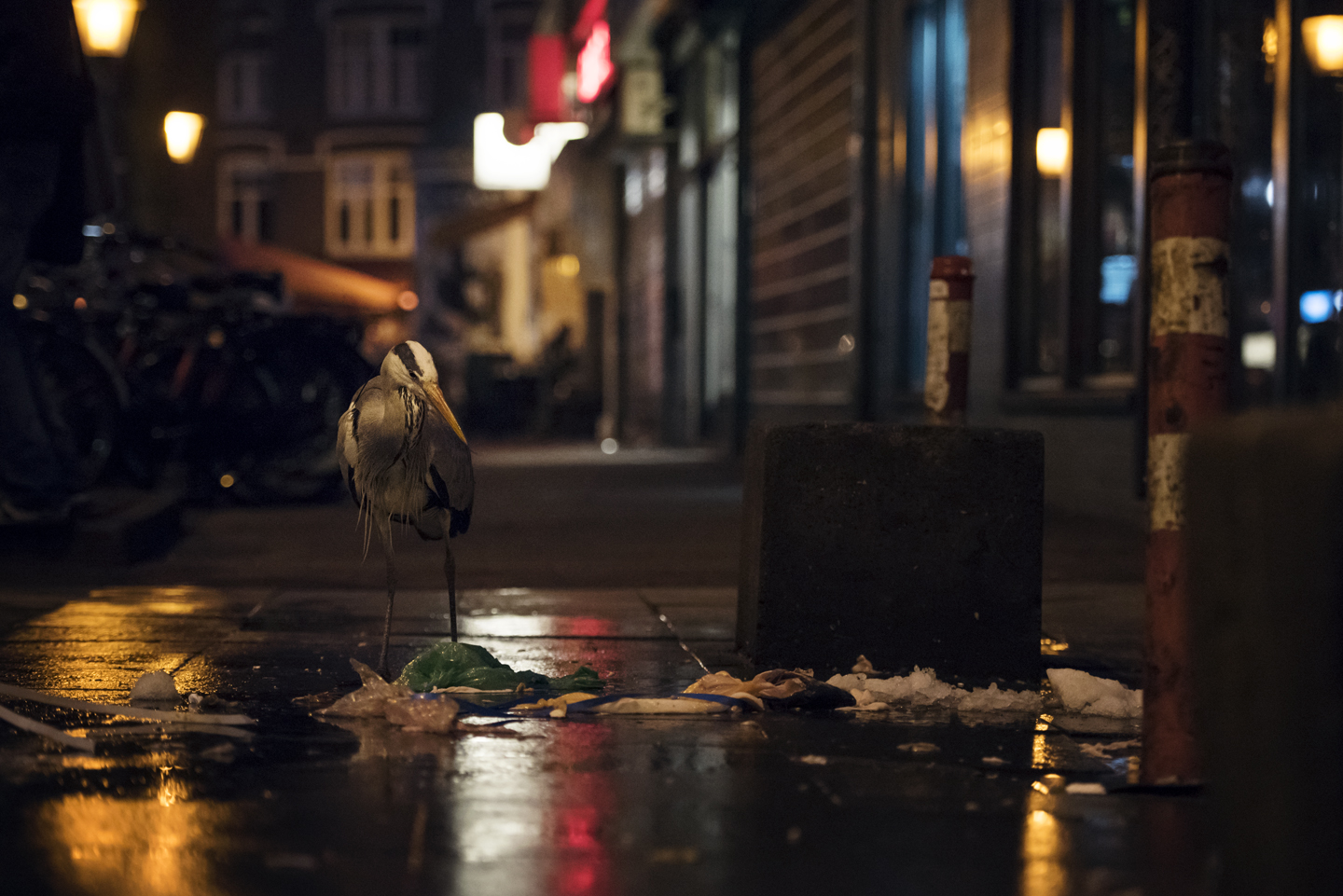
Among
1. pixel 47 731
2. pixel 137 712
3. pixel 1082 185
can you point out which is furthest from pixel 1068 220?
pixel 47 731

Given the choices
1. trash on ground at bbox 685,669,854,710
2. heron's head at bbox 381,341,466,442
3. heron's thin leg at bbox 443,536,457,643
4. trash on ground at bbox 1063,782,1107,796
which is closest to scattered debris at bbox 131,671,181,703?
heron's thin leg at bbox 443,536,457,643

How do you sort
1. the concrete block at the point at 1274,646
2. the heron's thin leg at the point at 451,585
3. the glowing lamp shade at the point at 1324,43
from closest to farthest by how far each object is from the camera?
the concrete block at the point at 1274,646 < the heron's thin leg at the point at 451,585 < the glowing lamp shade at the point at 1324,43

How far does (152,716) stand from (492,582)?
10.1ft

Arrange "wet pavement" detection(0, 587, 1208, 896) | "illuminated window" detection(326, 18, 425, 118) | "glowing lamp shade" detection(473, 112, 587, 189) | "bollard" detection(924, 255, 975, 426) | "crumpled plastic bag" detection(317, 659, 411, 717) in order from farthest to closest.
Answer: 1. "illuminated window" detection(326, 18, 425, 118)
2. "glowing lamp shade" detection(473, 112, 587, 189)
3. "bollard" detection(924, 255, 975, 426)
4. "crumpled plastic bag" detection(317, 659, 411, 717)
5. "wet pavement" detection(0, 587, 1208, 896)

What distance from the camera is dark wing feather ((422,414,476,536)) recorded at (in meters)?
4.30

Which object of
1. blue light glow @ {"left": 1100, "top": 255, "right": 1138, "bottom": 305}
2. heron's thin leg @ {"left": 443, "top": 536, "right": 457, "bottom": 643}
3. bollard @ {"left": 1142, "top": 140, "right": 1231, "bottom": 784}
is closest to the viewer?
bollard @ {"left": 1142, "top": 140, "right": 1231, "bottom": 784}

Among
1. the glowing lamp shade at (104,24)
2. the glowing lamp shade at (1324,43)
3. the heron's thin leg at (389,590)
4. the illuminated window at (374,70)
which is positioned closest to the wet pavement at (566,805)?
the heron's thin leg at (389,590)

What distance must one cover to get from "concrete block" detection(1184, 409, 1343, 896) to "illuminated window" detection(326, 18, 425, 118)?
134ft

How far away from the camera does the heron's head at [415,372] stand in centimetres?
429

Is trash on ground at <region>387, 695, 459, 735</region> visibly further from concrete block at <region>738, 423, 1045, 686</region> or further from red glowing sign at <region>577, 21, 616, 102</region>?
red glowing sign at <region>577, 21, 616, 102</region>

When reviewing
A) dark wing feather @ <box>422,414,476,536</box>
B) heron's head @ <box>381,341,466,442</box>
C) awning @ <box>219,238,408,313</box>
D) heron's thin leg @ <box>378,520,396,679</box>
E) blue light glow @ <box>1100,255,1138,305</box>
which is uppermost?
awning @ <box>219,238,408,313</box>

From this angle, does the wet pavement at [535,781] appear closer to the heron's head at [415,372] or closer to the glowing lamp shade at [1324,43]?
the heron's head at [415,372]

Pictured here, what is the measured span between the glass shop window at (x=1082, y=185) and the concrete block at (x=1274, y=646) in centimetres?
714

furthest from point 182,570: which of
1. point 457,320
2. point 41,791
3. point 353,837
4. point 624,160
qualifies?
point 457,320
